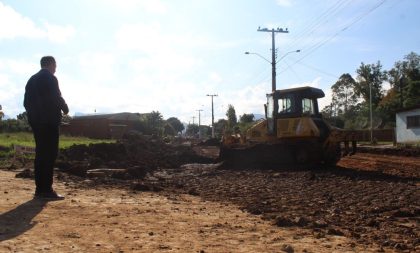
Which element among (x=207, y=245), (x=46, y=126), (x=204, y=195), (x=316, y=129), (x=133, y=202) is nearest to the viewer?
(x=207, y=245)

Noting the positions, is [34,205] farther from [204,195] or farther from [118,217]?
[204,195]

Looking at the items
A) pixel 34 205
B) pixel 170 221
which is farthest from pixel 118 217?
pixel 34 205

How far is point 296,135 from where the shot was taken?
57.0ft

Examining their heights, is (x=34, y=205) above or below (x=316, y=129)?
below

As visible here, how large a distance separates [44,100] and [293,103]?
1159 centimetres

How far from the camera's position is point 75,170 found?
1242cm

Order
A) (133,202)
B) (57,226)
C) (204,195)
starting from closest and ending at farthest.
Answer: (57,226), (133,202), (204,195)

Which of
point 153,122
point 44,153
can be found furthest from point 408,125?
point 153,122

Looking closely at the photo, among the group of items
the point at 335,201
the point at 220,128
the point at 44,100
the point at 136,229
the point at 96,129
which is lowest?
the point at 335,201

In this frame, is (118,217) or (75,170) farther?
(75,170)

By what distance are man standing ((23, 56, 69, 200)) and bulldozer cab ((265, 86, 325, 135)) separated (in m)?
11.3

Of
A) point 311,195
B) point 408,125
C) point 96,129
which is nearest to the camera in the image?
point 311,195

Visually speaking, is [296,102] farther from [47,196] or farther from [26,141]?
[26,141]

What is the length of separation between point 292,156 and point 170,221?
41.2ft
